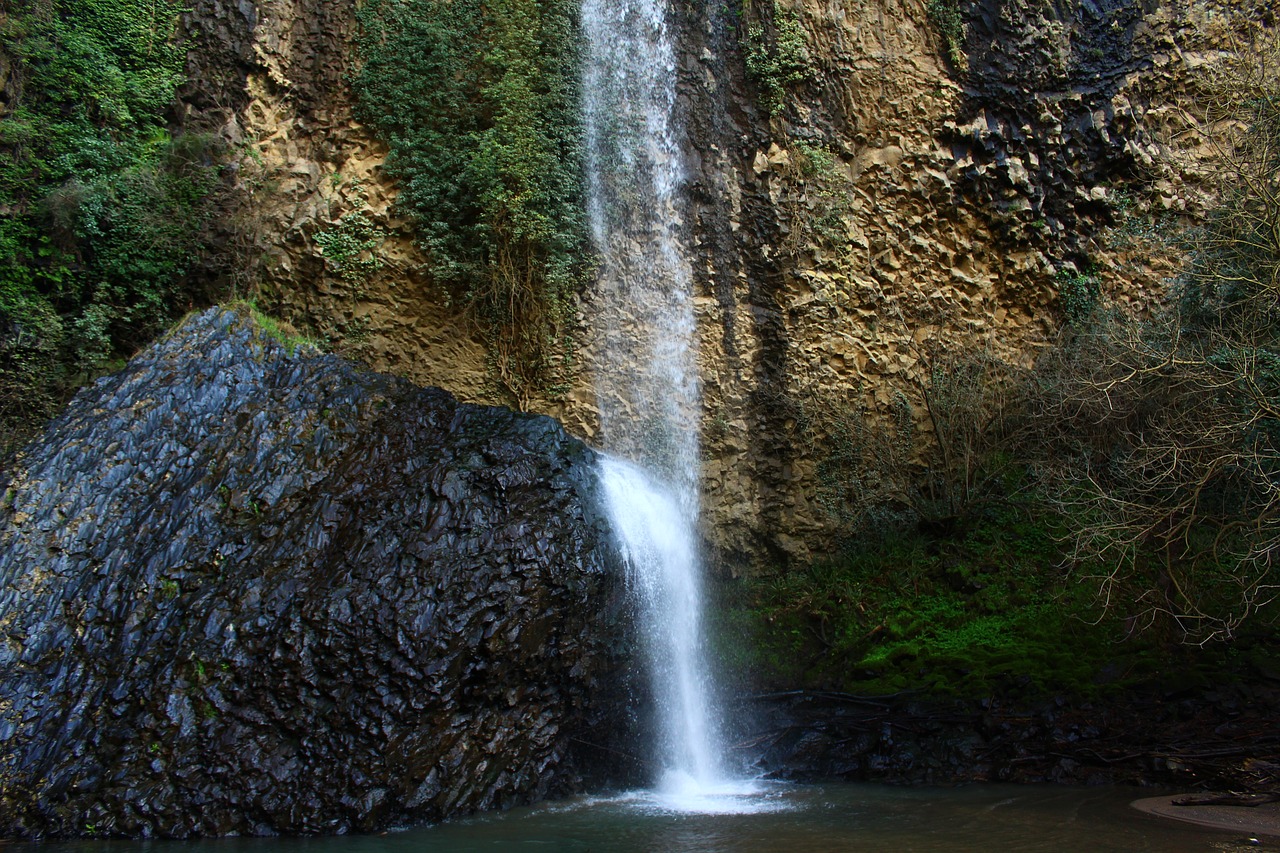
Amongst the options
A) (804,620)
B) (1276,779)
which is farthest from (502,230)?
(1276,779)

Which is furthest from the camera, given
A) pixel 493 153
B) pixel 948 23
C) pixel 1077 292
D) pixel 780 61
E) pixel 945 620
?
pixel 1077 292

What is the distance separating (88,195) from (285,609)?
231 inches

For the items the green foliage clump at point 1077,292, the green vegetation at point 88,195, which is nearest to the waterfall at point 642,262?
the green vegetation at point 88,195

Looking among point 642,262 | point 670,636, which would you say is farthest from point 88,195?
point 670,636

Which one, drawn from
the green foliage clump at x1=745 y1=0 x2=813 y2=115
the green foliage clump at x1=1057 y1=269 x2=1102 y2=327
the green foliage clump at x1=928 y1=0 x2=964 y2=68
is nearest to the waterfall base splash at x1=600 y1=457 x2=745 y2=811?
the green foliage clump at x1=745 y1=0 x2=813 y2=115

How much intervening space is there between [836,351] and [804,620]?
12.0ft

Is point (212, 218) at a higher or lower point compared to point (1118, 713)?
higher

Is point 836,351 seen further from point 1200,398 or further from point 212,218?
point 212,218

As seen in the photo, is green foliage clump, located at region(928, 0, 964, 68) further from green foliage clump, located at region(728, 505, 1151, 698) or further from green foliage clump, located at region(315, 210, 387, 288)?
green foliage clump, located at region(315, 210, 387, 288)

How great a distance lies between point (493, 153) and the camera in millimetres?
10227

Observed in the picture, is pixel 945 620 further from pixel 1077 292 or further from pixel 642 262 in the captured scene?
pixel 642 262

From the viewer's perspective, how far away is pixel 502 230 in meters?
10.3

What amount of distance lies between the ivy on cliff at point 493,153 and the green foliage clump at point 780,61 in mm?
2590

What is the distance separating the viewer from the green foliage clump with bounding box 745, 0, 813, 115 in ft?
36.0
